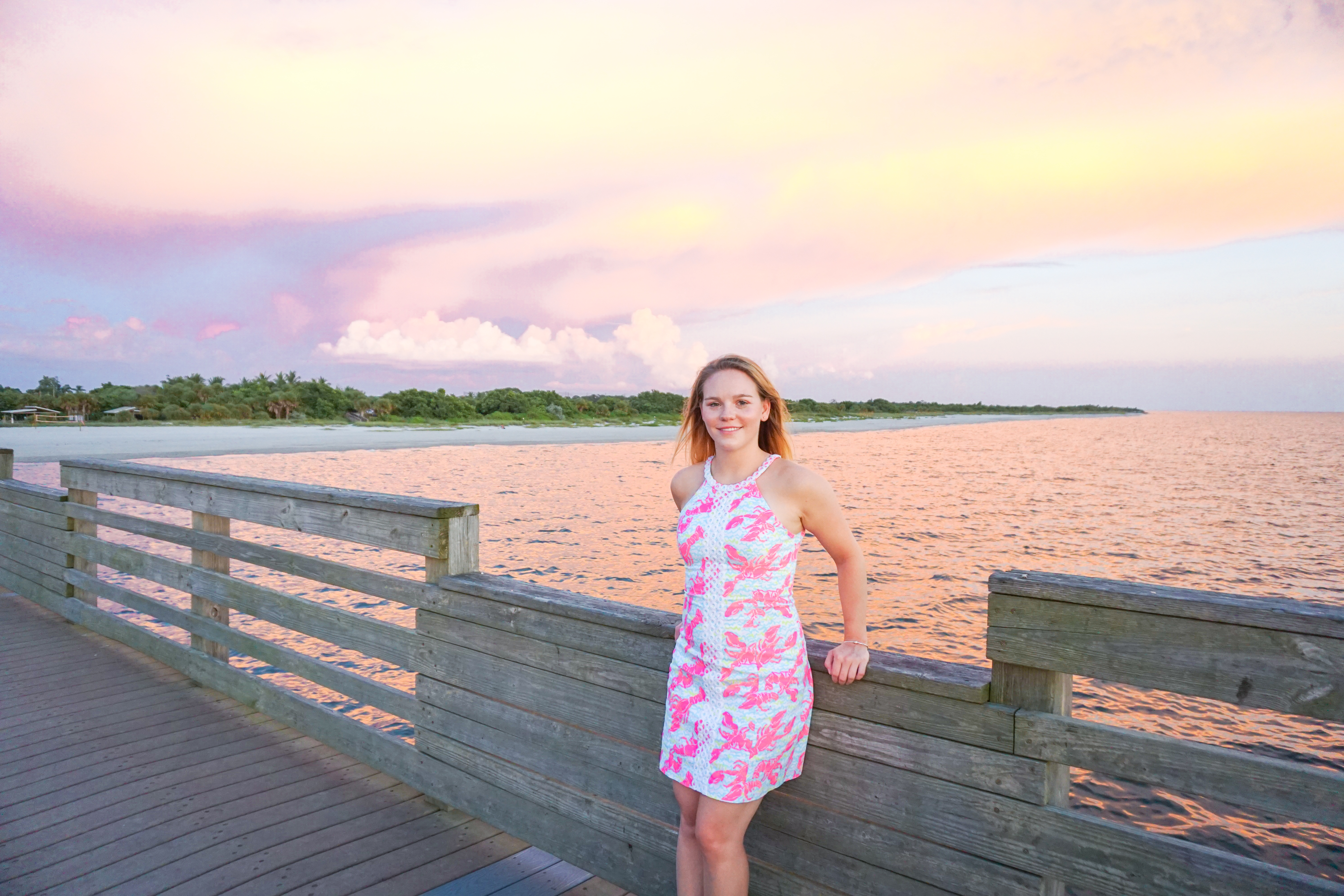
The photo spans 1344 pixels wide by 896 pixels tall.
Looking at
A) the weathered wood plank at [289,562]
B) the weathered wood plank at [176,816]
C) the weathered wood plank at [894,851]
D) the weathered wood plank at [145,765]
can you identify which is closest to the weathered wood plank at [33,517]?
the weathered wood plank at [289,562]

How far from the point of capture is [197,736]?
3.50m

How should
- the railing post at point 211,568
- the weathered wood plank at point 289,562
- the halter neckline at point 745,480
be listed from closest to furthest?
the halter neckline at point 745,480 < the weathered wood plank at point 289,562 < the railing post at point 211,568

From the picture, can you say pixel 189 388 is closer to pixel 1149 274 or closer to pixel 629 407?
pixel 629 407

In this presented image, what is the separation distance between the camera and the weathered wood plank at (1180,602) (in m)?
1.24

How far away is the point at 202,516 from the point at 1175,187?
23669 millimetres

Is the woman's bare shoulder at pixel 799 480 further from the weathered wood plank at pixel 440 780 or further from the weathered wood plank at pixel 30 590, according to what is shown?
the weathered wood plank at pixel 30 590

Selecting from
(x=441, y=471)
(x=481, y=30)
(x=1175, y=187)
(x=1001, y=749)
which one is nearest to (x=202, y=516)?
(x=1001, y=749)

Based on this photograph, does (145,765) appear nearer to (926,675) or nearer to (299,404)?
(926,675)

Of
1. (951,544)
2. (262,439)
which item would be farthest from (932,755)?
(262,439)

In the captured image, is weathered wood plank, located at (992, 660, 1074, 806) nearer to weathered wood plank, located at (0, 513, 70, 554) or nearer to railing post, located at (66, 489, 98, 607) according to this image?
railing post, located at (66, 489, 98, 607)

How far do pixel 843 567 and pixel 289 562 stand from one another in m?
2.74

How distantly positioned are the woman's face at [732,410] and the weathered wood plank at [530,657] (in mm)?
737

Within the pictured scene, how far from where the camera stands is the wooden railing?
4.39 ft

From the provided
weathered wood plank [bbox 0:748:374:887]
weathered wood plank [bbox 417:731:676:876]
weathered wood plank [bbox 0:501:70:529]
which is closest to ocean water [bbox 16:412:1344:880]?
weathered wood plank [bbox 0:501:70:529]
